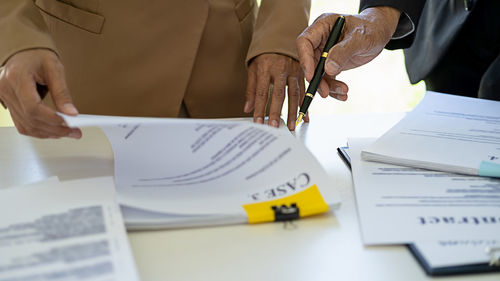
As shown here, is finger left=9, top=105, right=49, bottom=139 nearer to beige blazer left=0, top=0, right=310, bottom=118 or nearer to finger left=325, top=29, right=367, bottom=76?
beige blazer left=0, top=0, right=310, bottom=118

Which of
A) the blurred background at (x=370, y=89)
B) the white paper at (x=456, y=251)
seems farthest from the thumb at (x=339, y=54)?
the blurred background at (x=370, y=89)

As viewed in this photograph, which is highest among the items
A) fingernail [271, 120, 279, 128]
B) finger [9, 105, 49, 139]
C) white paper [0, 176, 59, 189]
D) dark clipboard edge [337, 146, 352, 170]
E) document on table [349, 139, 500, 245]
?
document on table [349, 139, 500, 245]

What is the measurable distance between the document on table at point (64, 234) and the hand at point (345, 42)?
0.48 metres

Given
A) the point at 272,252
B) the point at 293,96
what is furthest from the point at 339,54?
the point at 272,252

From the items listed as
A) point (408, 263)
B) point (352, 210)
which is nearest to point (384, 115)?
point (352, 210)

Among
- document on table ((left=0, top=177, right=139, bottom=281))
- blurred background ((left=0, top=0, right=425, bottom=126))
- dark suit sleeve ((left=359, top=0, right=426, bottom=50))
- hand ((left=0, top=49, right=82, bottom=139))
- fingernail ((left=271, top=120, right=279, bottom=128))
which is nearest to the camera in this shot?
document on table ((left=0, top=177, right=139, bottom=281))

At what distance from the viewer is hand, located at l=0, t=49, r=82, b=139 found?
0.76m

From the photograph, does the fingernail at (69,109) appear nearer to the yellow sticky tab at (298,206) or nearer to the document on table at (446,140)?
the yellow sticky tab at (298,206)

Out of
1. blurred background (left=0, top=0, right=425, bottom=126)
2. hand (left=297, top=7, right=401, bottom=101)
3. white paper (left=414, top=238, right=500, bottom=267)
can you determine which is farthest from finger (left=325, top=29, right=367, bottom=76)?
blurred background (left=0, top=0, right=425, bottom=126)

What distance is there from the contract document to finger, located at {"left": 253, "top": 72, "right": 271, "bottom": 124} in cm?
23

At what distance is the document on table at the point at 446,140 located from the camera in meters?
0.79

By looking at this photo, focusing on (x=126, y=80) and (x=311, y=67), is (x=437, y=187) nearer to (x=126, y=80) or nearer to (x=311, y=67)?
(x=311, y=67)

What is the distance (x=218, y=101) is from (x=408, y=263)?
689mm

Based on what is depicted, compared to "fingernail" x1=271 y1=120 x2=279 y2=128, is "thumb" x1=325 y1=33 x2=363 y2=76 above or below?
above
